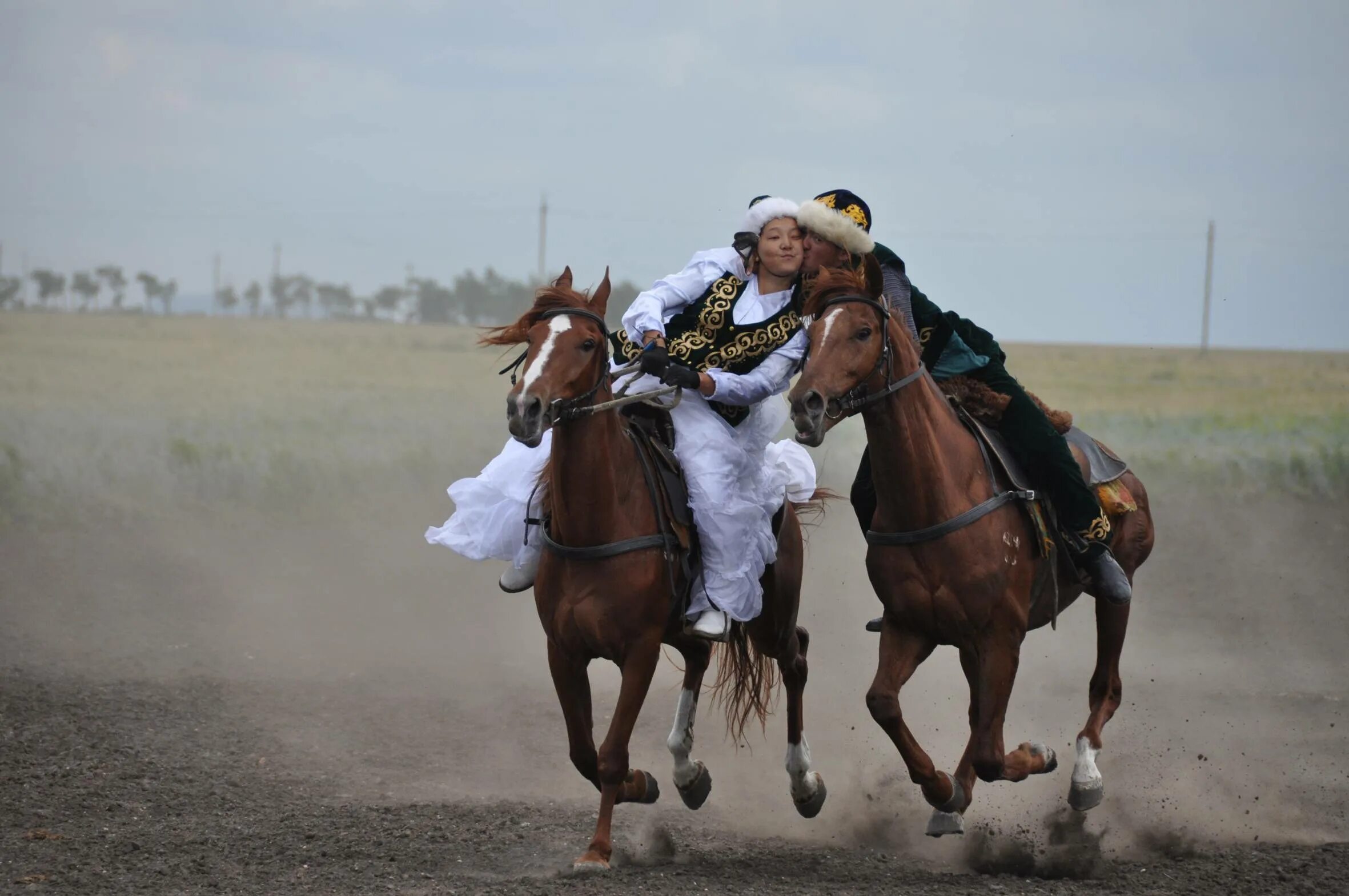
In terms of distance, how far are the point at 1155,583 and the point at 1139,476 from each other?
12.6 ft

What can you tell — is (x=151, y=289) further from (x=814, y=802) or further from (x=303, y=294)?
(x=814, y=802)

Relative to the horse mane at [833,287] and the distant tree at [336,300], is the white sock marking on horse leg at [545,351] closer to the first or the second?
the horse mane at [833,287]

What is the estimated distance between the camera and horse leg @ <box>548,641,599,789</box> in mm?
5992

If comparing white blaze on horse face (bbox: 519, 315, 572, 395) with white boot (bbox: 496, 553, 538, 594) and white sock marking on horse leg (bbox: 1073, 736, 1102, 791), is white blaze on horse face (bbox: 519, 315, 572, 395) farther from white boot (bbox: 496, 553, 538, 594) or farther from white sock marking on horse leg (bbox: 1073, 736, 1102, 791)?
white sock marking on horse leg (bbox: 1073, 736, 1102, 791)

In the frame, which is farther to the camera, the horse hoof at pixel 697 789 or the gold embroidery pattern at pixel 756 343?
the horse hoof at pixel 697 789

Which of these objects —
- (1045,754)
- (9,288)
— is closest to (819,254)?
(1045,754)

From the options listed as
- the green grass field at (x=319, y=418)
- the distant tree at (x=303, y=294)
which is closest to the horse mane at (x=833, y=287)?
the green grass field at (x=319, y=418)

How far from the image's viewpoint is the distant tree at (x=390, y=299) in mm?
34469

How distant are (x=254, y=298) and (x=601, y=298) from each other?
31.9m

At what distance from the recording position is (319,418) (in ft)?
64.2

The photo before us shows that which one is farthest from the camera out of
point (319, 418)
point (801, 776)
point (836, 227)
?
point (319, 418)

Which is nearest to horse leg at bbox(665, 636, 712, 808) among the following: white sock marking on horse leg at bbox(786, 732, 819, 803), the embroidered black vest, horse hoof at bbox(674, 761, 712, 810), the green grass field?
horse hoof at bbox(674, 761, 712, 810)

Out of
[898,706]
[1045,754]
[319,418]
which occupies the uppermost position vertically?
[319,418]

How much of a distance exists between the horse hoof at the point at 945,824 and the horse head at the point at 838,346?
1.82m
